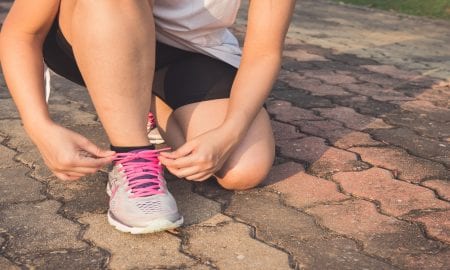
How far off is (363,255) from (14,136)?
139cm

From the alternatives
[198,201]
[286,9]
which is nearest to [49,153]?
[198,201]

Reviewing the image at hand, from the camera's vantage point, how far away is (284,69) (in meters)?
4.18

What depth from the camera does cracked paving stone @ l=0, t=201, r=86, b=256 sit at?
1.92 m

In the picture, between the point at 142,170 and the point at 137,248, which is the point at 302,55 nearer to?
the point at 142,170

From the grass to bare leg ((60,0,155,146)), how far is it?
5.19m

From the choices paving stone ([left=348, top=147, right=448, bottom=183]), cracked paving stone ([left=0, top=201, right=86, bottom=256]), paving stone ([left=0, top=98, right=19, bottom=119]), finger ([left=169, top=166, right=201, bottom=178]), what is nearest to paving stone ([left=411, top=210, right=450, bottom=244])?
paving stone ([left=348, top=147, right=448, bottom=183])

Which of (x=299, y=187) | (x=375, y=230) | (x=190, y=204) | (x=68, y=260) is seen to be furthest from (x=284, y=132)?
(x=68, y=260)

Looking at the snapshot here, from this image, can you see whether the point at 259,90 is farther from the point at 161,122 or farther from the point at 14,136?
the point at 14,136

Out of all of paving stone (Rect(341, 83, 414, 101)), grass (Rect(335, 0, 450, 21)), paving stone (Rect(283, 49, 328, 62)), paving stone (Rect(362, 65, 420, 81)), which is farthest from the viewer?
grass (Rect(335, 0, 450, 21))

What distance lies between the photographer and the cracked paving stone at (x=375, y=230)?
77.5 inches

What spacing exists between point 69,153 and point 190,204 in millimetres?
395

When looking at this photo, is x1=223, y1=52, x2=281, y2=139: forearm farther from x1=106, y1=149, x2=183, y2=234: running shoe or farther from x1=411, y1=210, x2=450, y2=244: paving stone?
x1=411, y1=210, x2=450, y2=244: paving stone

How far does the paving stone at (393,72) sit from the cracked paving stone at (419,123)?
0.84 metres

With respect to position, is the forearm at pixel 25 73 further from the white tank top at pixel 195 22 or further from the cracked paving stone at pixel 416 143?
the cracked paving stone at pixel 416 143
